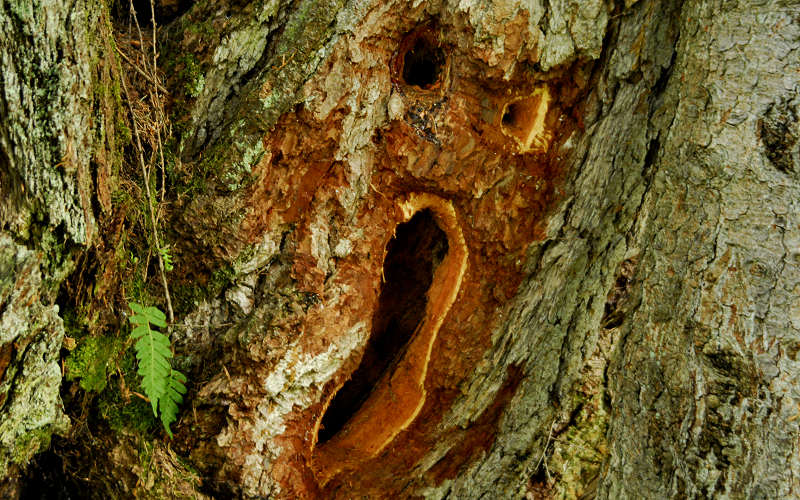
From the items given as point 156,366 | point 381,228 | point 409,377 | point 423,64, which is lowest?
point 409,377

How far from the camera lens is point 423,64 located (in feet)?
11.5

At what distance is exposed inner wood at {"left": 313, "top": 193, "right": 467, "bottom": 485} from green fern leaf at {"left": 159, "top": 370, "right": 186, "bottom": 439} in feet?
2.79

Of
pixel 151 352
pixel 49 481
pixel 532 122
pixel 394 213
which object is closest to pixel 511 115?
pixel 532 122

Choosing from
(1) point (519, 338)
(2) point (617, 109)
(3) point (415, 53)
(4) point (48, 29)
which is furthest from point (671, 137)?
(4) point (48, 29)

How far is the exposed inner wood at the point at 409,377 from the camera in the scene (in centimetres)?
346

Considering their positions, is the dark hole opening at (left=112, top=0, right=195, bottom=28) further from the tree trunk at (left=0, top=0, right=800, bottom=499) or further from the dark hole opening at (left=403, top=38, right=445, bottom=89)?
the dark hole opening at (left=403, top=38, right=445, bottom=89)

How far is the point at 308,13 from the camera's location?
10.1 ft

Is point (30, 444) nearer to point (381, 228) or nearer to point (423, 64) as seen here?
point (381, 228)

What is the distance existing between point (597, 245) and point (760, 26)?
1233 millimetres

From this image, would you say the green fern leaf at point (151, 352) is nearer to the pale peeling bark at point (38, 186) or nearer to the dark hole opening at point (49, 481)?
the pale peeling bark at point (38, 186)

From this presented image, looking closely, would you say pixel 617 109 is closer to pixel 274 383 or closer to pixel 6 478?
pixel 274 383

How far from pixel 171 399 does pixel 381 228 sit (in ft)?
4.85

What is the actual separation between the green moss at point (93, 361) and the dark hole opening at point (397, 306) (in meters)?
1.41

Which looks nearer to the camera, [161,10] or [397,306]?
[161,10]
